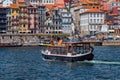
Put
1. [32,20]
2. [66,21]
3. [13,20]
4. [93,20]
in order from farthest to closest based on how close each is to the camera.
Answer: [66,21] → [93,20] → [32,20] → [13,20]

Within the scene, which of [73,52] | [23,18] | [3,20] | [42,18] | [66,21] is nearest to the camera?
[73,52]

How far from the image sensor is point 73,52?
59.7 meters

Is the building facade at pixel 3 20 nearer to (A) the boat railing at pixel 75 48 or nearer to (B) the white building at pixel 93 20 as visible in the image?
(B) the white building at pixel 93 20

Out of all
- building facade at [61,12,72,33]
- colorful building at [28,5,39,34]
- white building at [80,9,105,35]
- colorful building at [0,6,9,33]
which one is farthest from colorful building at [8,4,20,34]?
white building at [80,9,105,35]

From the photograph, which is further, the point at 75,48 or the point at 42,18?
the point at 42,18

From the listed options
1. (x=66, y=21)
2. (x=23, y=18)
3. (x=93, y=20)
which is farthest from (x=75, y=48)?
(x=66, y=21)

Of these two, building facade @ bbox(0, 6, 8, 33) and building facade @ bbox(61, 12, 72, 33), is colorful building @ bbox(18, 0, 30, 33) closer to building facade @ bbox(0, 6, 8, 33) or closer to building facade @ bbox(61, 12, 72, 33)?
building facade @ bbox(0, 6, 8, 33)

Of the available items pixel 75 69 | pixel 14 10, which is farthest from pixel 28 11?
pixel 75 69

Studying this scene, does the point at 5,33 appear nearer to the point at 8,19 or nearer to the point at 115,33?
the point at 8,19

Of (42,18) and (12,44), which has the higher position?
(42,18)

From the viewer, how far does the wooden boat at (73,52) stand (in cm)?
5870

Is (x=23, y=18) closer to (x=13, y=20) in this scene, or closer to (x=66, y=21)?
(x=13, y=20)

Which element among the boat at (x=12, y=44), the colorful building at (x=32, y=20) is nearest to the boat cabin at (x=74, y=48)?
the boat at (x=12, y=44)

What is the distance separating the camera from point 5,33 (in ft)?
455
